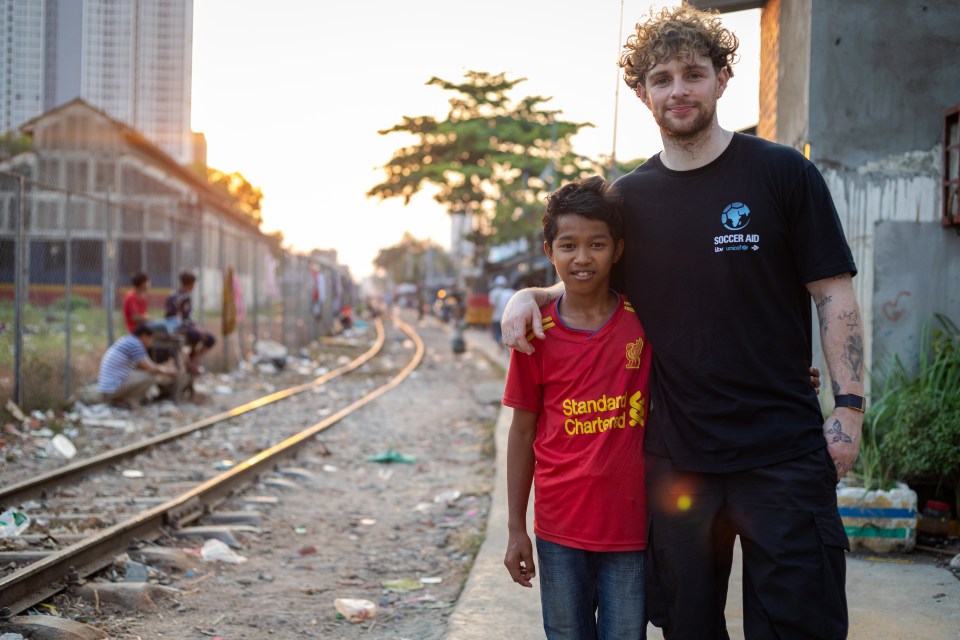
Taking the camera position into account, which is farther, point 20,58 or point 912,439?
point 20,58

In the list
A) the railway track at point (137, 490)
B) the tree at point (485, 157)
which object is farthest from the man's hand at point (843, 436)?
the tree at point (485, 157)

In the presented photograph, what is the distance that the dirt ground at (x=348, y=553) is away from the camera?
15.0 ft

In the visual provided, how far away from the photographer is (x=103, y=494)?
7094mm

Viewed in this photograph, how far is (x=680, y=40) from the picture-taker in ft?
8.25

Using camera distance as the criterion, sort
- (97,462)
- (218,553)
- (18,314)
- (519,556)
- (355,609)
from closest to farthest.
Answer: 1. (519,556)
2. (355,609)
3. (218,553)
4. (97,462)
5. (18,314)

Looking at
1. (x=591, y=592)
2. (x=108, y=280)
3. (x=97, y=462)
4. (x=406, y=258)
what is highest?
(x=406, y=258)

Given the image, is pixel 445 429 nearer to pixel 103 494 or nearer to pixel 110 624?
pixel 103 494

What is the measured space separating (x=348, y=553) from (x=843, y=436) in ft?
14.7

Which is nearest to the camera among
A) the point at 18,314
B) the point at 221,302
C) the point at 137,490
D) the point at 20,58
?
the point at 137,490

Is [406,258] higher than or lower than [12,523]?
higher

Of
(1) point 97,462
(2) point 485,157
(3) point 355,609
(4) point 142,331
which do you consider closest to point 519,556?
(3) point 355,609

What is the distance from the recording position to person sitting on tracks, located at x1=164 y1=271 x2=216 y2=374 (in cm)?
1390

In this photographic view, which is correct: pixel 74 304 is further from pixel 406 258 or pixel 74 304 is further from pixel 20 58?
pixel 406 258

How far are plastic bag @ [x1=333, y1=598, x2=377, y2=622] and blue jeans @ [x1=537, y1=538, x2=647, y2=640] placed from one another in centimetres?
233
